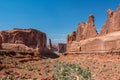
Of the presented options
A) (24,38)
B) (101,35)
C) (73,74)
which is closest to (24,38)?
(24,38)

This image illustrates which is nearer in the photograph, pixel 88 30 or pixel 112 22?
Answer: pixel 112 22

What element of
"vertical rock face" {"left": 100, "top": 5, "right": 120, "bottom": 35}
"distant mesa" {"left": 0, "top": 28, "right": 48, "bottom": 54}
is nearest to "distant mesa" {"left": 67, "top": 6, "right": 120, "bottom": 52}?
"vertical rock face" {"left": 100, "top": 5, "right": 120, "bottom": 35}

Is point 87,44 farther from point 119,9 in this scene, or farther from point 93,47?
point 119,9

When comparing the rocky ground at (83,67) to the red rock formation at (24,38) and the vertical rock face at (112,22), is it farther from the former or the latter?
the red rock formation at (24,38)

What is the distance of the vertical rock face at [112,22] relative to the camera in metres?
34.9

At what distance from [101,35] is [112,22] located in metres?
2.94

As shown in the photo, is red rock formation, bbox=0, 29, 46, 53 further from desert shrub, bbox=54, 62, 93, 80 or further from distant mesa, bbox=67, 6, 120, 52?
desert shrub, bbox=54, 62, 93, 80

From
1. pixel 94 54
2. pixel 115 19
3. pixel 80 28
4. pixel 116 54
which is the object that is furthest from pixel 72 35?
pixel 116 54

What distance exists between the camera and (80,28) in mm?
50062

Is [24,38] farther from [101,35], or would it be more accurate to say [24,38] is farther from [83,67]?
[83,67]

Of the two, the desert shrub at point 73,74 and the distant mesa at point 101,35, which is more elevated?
the distant mesa at point 101,35

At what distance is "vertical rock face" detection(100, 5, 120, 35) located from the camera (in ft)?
114

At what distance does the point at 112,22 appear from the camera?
121ft

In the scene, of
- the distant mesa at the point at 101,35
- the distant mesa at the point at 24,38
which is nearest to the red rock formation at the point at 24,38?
the distant mesa at the point at 24,38
